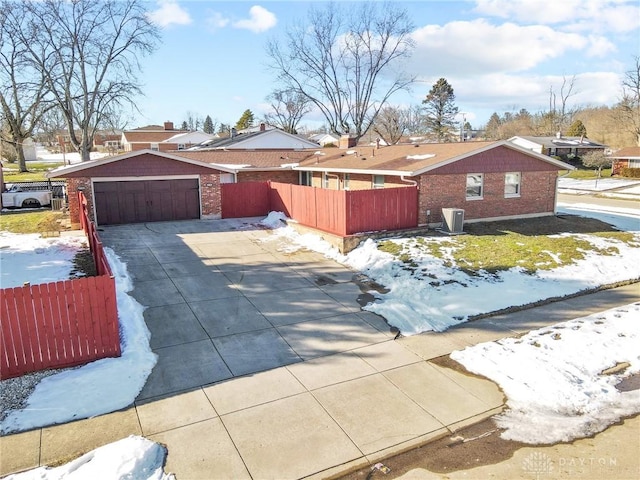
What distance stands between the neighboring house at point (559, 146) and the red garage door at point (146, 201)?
4744 centimetres

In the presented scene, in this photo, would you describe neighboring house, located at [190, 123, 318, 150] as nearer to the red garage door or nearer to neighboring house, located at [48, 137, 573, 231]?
neighboring house, located at [48, 137, 573, 231]

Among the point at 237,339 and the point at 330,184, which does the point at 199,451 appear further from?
the point at 330,184

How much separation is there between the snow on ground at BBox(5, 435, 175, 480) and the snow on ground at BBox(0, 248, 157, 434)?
1.06 m

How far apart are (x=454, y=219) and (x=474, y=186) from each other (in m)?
2.94

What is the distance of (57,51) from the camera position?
124 ft

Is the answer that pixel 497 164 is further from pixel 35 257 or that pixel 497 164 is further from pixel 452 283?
pixel 35 257

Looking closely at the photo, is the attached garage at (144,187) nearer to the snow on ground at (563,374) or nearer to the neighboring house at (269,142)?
the neighboring house at (269,142)

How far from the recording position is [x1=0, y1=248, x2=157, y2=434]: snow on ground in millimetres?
6309

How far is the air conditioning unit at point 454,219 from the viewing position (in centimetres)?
1728

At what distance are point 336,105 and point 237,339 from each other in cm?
4357

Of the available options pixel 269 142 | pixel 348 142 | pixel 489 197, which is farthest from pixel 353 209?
pixel 269 142

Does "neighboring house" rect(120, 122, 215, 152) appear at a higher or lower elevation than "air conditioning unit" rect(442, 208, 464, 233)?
higher

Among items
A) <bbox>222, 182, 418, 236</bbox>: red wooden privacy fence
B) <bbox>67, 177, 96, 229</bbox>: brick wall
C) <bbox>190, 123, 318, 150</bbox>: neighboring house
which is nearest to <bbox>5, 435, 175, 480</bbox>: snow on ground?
<bbox>222, 182, 418, 236</bbox>: red wooden privacy fence

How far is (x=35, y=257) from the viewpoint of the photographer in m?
14.1
